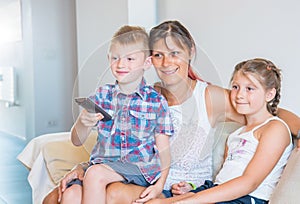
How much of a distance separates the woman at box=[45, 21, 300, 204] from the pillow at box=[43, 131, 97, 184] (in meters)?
0.41

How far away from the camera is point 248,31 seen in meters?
2.34

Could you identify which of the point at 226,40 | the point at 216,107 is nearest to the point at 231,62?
the point at 226,40

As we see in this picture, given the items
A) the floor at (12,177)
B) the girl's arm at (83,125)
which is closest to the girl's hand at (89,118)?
the girl's arm at (83,125)

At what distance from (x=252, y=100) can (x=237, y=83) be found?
0.27ft

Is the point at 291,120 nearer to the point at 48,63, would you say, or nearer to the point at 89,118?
the point at 89,118

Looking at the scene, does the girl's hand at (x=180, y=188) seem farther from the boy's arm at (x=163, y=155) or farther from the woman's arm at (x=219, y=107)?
the woman's arm at (x=219, y=107)

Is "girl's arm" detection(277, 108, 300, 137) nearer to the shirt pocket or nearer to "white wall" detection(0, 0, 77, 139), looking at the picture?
the shirt pocket

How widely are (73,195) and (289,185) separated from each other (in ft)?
2.12

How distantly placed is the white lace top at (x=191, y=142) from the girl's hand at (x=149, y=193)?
0.13 m

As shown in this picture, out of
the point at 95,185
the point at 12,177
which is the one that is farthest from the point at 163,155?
the point at 12,177

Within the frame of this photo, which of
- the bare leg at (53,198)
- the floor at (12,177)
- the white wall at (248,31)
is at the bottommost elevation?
the floor at (12,177)

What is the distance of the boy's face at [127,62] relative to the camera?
1252 millimetres

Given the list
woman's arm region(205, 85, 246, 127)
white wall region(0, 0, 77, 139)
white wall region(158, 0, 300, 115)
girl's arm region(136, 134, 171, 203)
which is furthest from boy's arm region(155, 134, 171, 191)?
white wall region(0, 0, 77, 139)

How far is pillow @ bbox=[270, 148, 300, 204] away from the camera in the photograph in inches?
45.6
